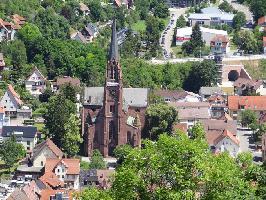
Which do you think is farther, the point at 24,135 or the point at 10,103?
the point at 10,103

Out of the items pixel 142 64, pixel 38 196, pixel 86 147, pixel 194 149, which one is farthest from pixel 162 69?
pixel 194 149

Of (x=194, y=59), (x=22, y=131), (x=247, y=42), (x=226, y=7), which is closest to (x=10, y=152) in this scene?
(x=22, y=131)

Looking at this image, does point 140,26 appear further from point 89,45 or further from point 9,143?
point 9,143

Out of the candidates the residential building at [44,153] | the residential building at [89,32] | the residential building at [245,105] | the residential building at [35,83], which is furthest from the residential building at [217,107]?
the residential building at [89,32]

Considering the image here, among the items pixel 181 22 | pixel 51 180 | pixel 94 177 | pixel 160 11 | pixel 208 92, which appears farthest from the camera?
pixel 160 11

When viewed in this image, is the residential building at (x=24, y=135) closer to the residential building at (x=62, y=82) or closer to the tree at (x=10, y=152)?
the tree at (x=10, y=152)

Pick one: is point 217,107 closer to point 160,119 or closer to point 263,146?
point 160,119
